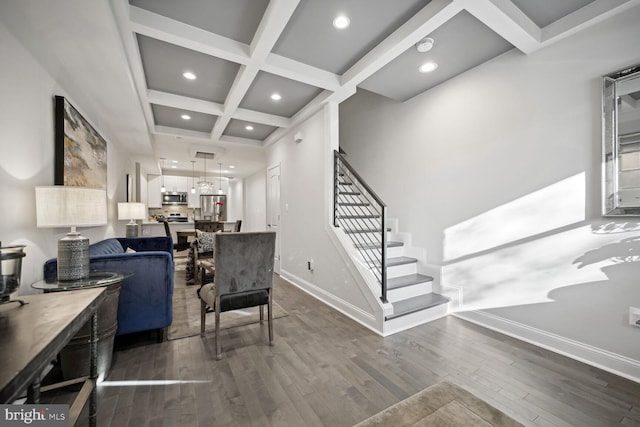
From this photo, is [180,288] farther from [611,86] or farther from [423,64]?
[611,86]

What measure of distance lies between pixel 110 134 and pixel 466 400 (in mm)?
5124

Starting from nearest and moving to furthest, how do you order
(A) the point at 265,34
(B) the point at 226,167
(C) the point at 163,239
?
(A) the point at 265,34 → (C) the point at 163,239 → (B) the point at 226,167

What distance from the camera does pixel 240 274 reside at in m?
2.18

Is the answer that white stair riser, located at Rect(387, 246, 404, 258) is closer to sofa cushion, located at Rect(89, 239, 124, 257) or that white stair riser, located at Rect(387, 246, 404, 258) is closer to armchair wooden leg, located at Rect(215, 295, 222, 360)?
armchair wooden leg, located at Rect(215, 295, 222, 360)

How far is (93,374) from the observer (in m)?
1.33

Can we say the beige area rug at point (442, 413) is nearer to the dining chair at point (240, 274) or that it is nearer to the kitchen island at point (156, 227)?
the dining chair at point (240, 274)


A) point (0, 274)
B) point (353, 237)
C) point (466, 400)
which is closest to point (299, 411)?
point (466, 400)

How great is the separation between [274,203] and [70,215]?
353 cm

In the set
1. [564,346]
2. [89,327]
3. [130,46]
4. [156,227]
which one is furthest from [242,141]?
[564,346]

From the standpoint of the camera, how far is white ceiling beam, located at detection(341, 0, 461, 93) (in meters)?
1.83

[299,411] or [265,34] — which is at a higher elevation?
[265,34]

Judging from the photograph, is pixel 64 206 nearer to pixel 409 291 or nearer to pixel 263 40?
pixel 263 40

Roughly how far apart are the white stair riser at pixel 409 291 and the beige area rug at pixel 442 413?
184cm

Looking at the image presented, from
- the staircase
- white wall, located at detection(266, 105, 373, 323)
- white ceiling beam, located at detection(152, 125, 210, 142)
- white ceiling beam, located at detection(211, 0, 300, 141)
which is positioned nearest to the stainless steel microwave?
white ceiling beam, located at detection(152, 125, 210, 142)
